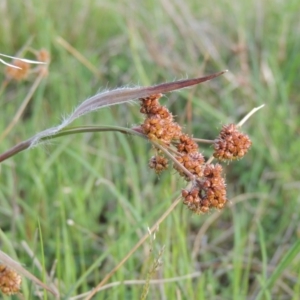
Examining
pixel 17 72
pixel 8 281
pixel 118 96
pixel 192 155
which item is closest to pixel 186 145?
pixel 192 155

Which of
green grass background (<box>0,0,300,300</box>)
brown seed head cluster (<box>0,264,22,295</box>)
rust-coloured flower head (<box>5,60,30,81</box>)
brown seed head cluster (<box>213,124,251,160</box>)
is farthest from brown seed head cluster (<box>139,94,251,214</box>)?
rust-coloured flower head (<box>5,60,30,81</box>)

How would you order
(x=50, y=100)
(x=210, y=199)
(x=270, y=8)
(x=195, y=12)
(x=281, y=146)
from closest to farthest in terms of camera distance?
(x=210, y=199)
(x=281, y=146)
(x=50, y=100)
(x=270, y=8)
(x=195, y=12)

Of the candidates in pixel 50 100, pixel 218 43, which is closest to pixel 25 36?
pixel 50 100

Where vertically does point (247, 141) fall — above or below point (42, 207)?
above

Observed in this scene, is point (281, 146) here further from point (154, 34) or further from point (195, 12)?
point (195, 12)

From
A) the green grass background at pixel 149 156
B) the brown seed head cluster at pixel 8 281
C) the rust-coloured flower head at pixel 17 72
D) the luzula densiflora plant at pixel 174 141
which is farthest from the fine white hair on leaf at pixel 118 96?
the rust-coloured flower head at pixel 17 72
